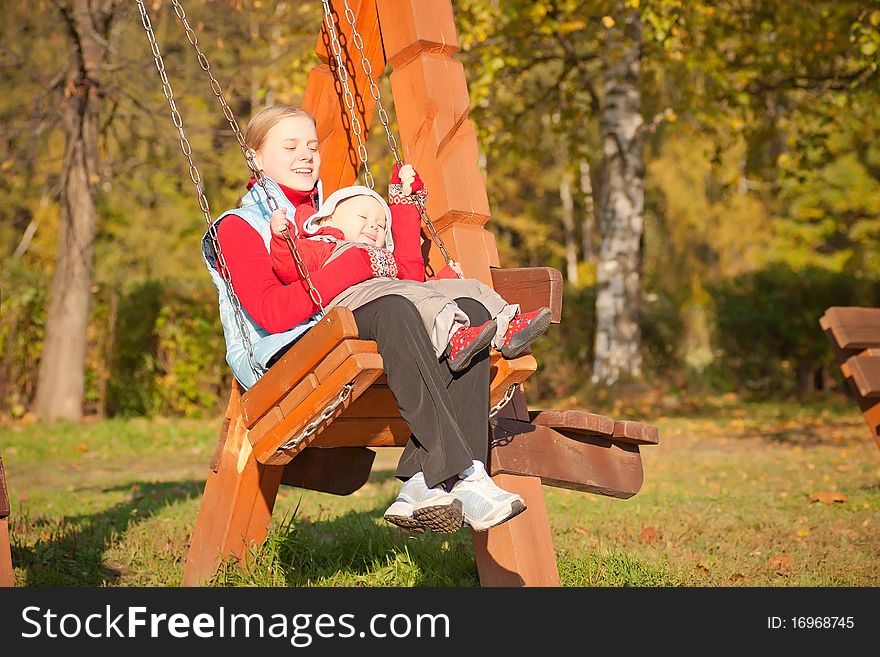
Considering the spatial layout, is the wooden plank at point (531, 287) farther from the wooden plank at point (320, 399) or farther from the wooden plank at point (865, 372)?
the wooden plank at point (865, 372)

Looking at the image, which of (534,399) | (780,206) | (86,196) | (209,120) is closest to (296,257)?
(86,196)

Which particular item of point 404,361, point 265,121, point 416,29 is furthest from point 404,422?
point 416,29

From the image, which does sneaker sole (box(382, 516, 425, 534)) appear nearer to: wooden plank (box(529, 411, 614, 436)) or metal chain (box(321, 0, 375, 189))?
wooden plank (box(529, 411, 614, 436))

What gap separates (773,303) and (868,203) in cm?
1458

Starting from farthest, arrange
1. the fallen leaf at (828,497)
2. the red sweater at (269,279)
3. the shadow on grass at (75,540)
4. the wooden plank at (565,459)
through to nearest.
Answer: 1. the fallen leaf at (828,497)
2. the shadow on grass at (75,540)
3. the wooden plank at (565,459)
4. the red sweater at (269,279)

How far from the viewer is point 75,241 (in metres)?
11.6

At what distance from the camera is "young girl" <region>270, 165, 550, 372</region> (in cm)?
340

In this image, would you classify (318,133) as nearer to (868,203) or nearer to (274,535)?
(274,535)

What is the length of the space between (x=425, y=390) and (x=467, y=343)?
0.63 feet

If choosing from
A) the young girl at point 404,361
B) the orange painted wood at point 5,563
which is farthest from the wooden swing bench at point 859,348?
the orange painted wood at point 5,563

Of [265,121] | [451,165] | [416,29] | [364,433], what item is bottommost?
[364,433]

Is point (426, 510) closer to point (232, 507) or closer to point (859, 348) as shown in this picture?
point (232, 507)

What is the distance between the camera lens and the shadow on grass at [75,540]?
4.66 metres

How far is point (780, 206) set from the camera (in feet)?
98.5
